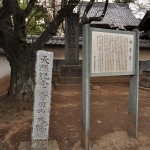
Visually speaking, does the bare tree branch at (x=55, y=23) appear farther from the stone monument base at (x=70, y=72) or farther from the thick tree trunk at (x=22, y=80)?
the stone monument base at (x=70, y=72)

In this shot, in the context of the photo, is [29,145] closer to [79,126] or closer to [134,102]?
[79,126]

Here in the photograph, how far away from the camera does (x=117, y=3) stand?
80.4 ft

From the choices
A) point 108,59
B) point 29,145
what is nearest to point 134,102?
point 108,59

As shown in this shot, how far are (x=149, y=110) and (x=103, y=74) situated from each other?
124 inches

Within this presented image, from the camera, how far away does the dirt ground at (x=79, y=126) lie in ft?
16.7

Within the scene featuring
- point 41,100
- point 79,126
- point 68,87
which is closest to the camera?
point 41,100

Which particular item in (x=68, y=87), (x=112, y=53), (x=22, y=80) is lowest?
(x=68, y=87)

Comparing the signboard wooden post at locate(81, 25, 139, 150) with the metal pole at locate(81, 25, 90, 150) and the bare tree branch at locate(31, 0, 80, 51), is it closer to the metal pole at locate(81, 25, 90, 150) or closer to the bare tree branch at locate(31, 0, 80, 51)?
the metal pole at locate(81, 25, 90, 150)

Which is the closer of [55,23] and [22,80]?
[22,80]

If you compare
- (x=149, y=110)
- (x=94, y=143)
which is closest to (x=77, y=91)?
(x=149, y=110)

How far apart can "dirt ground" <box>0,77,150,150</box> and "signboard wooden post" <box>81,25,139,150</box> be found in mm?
329

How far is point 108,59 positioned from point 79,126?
1842 millimetres

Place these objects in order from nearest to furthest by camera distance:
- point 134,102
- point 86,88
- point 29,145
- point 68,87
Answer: point 86,88 < point 29,145 < point 134,102 < point 68,87

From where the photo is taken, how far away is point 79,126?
19.3 feet
